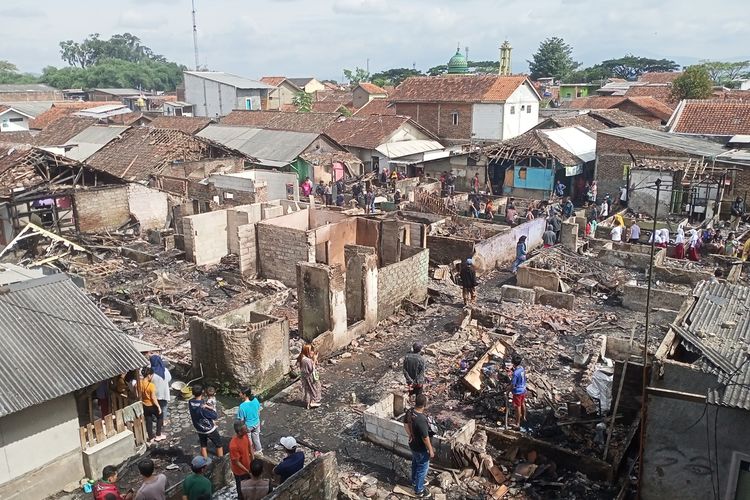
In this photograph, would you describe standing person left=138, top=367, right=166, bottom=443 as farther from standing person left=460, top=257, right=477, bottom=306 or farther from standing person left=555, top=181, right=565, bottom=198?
standing person left=555, top=181, right=565, bottom=198

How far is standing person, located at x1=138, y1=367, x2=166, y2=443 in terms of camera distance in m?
9.70

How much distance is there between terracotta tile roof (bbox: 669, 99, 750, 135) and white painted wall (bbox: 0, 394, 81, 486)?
2980cm

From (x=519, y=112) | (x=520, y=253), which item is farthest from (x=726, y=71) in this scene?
(x=520, y=253)

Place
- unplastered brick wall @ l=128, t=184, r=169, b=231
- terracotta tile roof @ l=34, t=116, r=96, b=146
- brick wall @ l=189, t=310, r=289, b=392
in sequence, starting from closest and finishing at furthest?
brick wall @ l=189, t=310, r=289, b=392 < unplastered brick wall @ l=128, t=184, r=169, b=231 < terracotta tile roof @ l=34, t=116, r=96, b=146

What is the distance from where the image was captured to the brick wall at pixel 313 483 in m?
7.16

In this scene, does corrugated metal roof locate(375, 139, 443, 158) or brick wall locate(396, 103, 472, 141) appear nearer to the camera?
corrugated metal roof locate(375, 139, 443, 158)

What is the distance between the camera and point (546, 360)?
12656 millimetres

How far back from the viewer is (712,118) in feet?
96.7

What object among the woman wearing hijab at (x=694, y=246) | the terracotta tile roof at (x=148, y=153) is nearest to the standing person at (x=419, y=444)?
the woman wearing hijab at (x=694, y=246)

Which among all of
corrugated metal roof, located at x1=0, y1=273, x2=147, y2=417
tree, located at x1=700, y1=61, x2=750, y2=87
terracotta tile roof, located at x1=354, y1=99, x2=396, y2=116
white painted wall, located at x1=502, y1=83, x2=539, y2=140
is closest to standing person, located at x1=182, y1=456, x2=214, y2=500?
corrugated metal roof, located at x1=0, y1=273, x2=147, y2=417

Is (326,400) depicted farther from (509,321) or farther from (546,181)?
(546,181)

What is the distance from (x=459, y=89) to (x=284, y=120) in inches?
449

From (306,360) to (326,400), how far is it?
3.94 feet

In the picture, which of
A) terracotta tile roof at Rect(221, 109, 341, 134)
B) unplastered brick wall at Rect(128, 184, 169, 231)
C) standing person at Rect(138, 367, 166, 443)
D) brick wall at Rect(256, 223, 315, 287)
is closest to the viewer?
standing person at Rect(138, 367, 166, 443)
